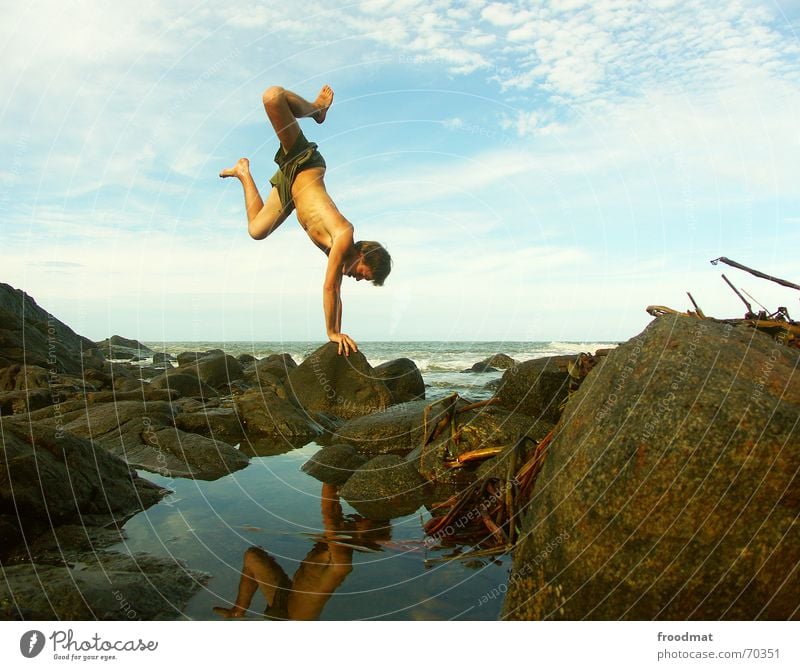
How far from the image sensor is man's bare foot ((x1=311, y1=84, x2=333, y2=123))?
5.11 m

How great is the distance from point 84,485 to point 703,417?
5.45m

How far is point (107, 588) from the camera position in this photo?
3551mm

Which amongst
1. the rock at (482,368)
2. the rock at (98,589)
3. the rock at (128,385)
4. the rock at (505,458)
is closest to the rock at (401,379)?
the rock at (128,385)

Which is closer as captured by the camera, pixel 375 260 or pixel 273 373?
pixel 375 260

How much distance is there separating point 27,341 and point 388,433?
54.9 feet

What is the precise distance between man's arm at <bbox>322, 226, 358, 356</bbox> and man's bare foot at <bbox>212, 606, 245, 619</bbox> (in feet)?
7.03

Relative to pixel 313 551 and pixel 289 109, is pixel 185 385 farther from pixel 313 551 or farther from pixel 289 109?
pixel 289 109

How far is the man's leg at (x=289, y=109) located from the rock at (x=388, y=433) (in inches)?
208

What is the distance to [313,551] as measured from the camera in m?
4.50

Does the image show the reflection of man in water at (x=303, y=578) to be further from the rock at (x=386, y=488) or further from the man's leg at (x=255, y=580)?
the rock at (x=386, y=488)

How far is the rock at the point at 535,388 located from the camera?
766 cm

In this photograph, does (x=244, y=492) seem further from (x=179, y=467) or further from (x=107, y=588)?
(x=107, y=588)

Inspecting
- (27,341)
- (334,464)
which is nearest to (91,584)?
(334,464)
